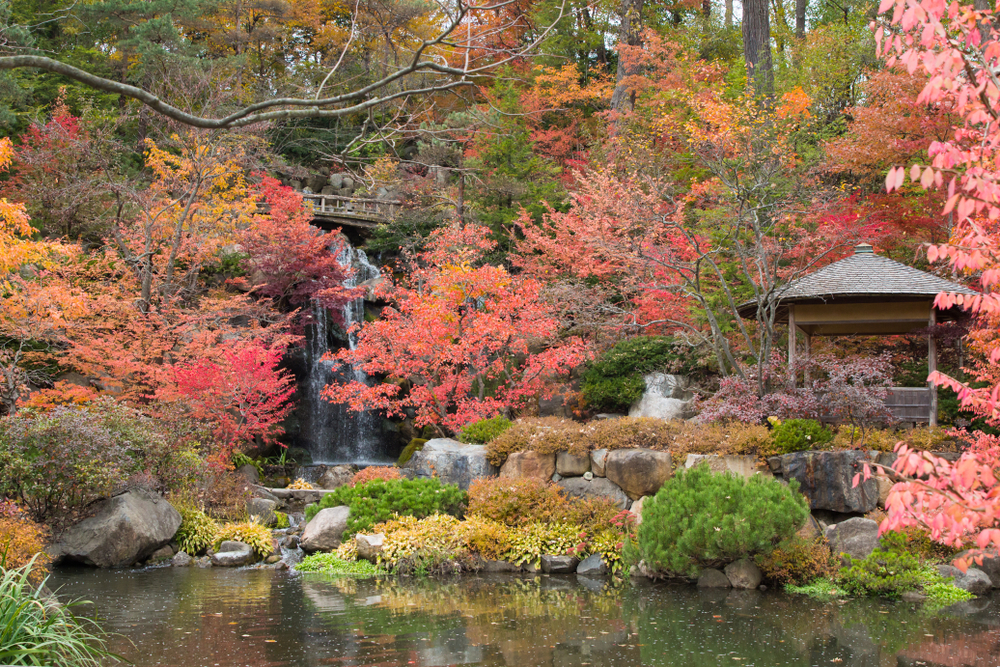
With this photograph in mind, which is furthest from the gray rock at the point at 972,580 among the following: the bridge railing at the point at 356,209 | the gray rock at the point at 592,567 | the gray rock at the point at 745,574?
the bridge railing at the point at 356,209

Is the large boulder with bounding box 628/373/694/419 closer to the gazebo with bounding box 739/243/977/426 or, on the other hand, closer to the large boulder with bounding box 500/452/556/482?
the gazebo with bounding box 739/243/977/426

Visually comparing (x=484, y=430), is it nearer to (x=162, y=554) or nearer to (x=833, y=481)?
(x=162, y=554)

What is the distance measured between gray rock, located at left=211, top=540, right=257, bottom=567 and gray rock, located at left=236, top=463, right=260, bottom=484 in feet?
11.5

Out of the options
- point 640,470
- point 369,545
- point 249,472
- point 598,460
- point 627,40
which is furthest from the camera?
point 627,40

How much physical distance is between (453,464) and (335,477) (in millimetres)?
4887

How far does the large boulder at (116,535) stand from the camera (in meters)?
9.73

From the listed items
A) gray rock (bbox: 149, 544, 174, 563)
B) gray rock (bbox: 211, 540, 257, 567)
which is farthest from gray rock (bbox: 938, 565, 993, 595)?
gray rock (bbox: 149, 544, 174, 563)

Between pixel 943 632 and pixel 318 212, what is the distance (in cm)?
1932

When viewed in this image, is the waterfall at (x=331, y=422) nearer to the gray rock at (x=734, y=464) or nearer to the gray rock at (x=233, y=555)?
the gray rock at (x=233, y=555)

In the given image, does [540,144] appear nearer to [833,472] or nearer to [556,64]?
[556,64]

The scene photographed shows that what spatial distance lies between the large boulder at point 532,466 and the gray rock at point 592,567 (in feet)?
5.31

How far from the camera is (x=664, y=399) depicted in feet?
46.8

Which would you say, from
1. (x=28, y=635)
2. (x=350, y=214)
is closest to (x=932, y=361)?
(x=28, y=635)

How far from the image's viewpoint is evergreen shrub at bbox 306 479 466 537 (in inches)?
408
